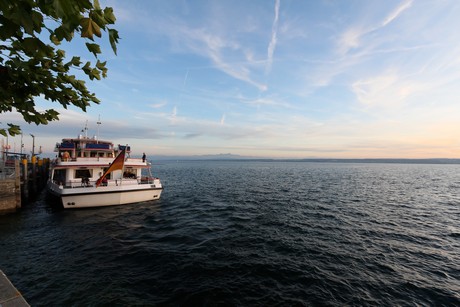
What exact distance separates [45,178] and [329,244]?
48.2m

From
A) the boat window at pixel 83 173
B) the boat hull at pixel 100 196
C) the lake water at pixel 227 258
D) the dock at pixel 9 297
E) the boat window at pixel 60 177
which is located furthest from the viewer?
the boat window at pixel 60 177

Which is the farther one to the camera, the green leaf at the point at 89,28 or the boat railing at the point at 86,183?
the boat railing at the point at 86,183

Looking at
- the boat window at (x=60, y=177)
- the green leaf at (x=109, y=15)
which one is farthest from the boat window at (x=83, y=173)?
the green leaf at (x=109, y=15)

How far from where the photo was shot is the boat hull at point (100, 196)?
1945cm

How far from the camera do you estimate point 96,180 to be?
22406 mm

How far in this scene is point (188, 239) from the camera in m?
14.6

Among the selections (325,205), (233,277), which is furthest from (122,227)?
(325,205)

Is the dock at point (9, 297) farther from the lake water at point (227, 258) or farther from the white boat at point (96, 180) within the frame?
the white boat at point (96, 180)

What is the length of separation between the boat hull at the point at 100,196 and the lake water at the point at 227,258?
96cm

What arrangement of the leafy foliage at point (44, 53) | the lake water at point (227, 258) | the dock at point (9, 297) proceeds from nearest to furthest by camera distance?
the leafy foliage at point (44, 53)
the dock at point (9, 297)
the lake water at point (227, 258)

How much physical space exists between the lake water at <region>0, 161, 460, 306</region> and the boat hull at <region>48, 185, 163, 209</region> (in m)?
0.96

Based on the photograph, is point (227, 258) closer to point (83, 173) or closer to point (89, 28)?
point (89, 28)

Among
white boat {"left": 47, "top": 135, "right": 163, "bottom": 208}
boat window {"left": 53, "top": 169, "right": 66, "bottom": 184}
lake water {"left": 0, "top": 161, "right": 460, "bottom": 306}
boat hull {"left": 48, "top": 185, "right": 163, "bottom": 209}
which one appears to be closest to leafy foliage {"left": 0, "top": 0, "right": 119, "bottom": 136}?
lake water {"left": 0, "top": 161, "right": 460, "bottom": 306}

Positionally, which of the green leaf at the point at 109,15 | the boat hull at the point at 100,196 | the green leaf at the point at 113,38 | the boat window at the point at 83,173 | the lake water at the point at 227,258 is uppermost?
the green leaf at the point at 109,15
